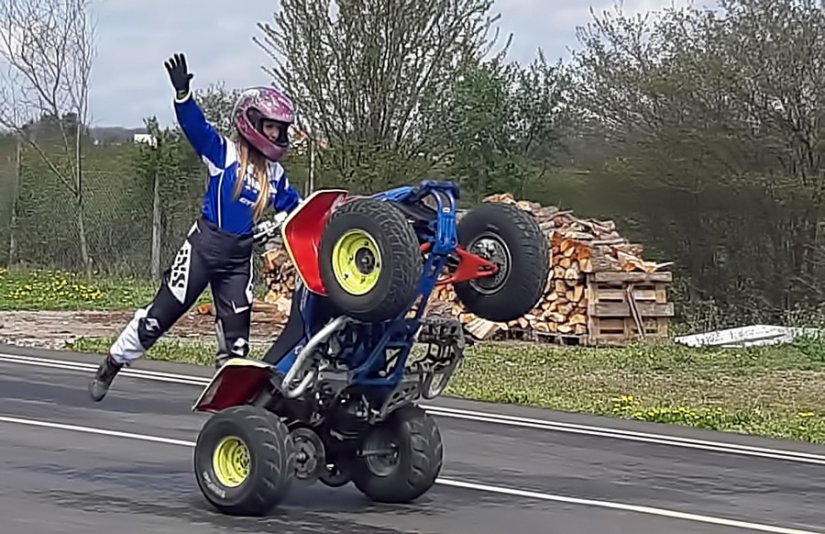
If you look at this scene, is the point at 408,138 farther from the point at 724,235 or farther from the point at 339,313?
the point at 339,313

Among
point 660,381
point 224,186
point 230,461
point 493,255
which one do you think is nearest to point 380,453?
point 230,461

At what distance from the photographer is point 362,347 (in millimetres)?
8211

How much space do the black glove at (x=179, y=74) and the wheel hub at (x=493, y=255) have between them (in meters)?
1.85

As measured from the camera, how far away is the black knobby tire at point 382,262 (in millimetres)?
7688

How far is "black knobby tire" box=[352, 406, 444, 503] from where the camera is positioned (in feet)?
28.2

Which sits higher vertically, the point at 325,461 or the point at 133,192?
the point at 133,192

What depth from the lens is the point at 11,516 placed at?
7.83 meters

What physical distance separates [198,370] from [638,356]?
6.06 m

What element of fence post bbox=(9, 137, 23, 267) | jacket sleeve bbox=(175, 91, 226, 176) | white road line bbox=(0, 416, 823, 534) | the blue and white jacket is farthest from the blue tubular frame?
fence post bbox=(9, 137, 23, 267)

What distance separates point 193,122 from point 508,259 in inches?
76.8

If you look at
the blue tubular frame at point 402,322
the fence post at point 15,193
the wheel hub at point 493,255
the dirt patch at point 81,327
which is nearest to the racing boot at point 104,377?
the blue tubular frame at point 402,322

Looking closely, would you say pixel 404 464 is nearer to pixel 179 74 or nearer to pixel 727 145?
pixel 179 74

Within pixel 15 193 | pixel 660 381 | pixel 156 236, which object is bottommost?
pixel 660 381

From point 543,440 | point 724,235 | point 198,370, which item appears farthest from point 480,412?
point 724,235
